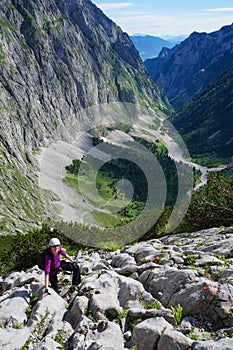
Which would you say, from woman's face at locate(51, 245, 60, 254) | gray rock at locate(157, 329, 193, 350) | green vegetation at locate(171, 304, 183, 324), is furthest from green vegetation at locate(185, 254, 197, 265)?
woman's face at locate(51, 245, 60, 254)

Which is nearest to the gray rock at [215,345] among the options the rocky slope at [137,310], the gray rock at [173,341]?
the rocky slope at [137,310]

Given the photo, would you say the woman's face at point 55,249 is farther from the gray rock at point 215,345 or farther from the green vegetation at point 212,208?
the green vegetation at point 212,208

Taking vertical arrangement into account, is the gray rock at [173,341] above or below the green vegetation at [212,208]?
above

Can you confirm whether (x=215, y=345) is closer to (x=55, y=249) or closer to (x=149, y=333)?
(x=149, y=333)

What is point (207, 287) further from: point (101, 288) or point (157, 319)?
point (101, 288)

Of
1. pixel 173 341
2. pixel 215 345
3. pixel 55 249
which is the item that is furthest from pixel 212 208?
pixel 215 345
